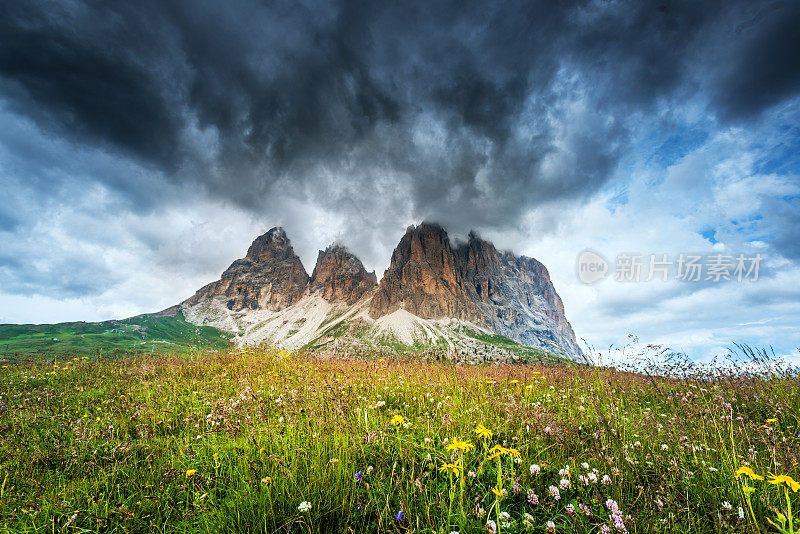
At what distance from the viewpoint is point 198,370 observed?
28.8 feet

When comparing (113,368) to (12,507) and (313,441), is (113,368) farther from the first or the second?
(313,441)

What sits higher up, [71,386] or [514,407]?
[514,407]

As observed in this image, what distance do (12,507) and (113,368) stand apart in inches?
345

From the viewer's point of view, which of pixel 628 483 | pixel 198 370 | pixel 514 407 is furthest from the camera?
pixel 198 370

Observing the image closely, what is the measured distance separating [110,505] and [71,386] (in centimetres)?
765

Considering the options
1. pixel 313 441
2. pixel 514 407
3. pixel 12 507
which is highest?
pixel 514 407

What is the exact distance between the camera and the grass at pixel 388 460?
7.95 ft

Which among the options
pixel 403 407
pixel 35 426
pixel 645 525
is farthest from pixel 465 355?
pixel 35 426

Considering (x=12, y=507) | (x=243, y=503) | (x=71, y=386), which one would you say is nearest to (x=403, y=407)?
(x=243, y=503)

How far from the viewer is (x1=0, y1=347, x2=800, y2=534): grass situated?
242cm

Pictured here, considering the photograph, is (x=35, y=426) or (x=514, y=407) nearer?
(x=514, y=407)

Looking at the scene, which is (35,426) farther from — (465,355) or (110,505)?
(465,355)

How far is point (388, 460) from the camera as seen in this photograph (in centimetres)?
334

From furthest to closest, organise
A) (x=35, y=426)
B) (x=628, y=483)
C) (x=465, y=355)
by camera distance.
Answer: (x=465, y=355)
(x=35, y=426)
(x=628, y=483)
